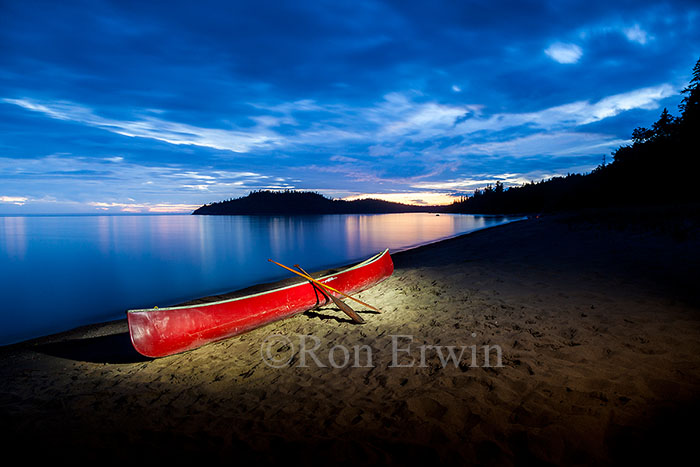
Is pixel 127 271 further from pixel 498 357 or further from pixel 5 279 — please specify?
pixel 498 357

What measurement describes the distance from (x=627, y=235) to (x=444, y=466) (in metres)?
14.5

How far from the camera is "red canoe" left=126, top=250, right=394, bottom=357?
17.5 ft

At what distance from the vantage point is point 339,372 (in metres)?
4.46

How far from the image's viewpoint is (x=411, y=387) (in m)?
3.78

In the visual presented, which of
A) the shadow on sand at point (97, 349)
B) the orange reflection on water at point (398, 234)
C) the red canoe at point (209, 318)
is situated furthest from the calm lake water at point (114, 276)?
the red canoe at point (209, 318)

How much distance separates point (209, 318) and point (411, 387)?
4164mm

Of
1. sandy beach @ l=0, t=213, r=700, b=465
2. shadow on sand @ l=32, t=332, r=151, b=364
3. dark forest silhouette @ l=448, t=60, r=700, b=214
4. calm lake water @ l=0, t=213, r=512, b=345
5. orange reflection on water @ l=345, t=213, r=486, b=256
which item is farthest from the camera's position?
orange reflection on water @ l=345, t=213, r=486, b=256

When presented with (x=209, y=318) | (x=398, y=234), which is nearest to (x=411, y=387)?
(x=209, y=318)

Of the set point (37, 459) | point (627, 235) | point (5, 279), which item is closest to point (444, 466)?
point (37, 459)

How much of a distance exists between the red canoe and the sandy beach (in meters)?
0.26

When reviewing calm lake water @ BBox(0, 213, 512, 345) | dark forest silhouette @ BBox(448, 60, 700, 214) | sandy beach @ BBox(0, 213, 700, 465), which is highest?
dark forest silhouette @ BBox(448, 60, 700, 214)

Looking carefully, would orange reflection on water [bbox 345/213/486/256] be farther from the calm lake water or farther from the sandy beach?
the sandy beach

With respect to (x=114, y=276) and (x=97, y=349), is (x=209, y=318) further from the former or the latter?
(x=114, y=276)

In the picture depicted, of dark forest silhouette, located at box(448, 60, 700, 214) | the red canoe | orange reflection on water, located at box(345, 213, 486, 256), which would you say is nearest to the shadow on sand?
the red canoe
